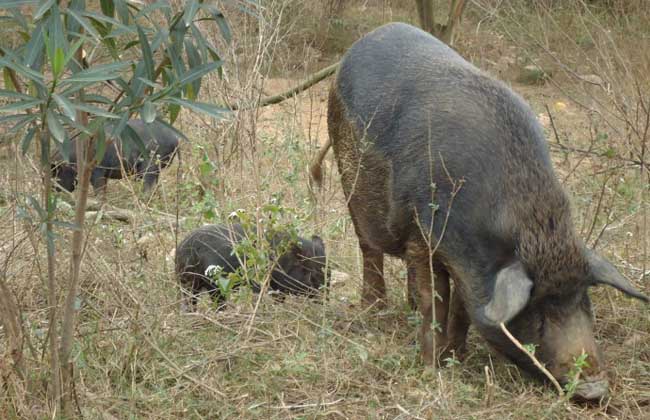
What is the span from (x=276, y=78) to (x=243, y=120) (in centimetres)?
756

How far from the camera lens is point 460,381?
15.9 ft

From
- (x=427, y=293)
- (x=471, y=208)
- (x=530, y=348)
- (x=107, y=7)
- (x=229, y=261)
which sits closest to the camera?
(x=107, y=7)

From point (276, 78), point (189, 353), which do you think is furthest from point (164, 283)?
point (276, 78)

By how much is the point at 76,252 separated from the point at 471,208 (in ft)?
6.03

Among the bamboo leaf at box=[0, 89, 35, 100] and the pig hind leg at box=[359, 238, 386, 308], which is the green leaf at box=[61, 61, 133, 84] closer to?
the bamboo leaf at box=[0, 89, 35, 100]

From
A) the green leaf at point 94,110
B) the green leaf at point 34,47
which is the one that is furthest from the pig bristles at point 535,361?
the green leaf at point 34,47

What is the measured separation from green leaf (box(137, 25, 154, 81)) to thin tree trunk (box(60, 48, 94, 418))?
312 mm

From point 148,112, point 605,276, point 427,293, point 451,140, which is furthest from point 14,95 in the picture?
point 605,276

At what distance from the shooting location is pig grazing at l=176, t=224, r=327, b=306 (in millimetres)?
6188

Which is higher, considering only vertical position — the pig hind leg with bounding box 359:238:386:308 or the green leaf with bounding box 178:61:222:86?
the green leaf with bounding box 178:61:222:86

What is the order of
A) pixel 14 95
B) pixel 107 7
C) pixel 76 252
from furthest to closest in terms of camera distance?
pixel 76 252, pixel 107 7, pixel 14 95

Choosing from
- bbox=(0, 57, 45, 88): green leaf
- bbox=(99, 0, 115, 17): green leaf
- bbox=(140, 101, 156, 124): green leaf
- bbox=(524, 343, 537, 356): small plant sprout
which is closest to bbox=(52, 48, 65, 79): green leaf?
bbox=(0, 57, 45, 88): green leaf

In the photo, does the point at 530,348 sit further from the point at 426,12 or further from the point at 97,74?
the point at 426,12

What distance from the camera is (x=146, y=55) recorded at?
3.33 metres
